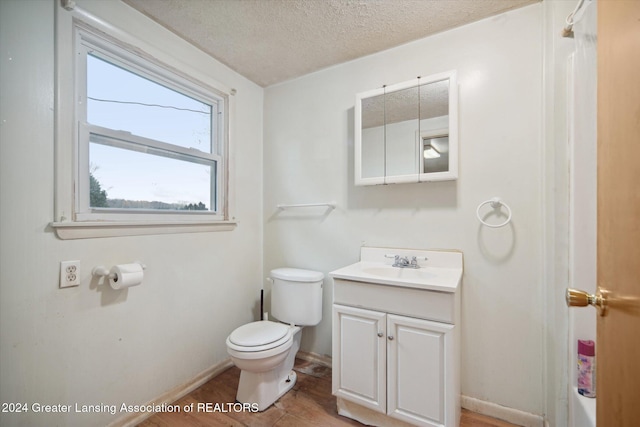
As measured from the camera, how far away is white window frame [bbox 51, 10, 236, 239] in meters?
1.25

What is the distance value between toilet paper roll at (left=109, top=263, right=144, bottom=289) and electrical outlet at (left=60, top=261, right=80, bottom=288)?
0.13 m

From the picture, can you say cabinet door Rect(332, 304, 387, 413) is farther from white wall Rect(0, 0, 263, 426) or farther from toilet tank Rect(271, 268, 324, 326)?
white wall Rect(0, 0, 263, 426)

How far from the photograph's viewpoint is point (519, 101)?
5.03ft

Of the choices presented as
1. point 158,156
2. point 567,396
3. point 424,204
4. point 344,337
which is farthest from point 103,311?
point 567,396

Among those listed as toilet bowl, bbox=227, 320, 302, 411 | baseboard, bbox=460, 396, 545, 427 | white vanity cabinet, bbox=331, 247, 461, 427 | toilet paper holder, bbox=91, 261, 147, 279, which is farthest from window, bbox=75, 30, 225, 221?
baseboard, bbox=460, 396, 545, 427

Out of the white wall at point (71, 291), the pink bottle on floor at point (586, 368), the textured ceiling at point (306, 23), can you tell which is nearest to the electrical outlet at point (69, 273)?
the white wall at point (71, 291)

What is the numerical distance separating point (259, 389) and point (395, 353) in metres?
0.86

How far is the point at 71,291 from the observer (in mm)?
1283

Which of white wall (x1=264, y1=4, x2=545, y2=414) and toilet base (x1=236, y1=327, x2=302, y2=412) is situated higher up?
white wall (x1=264, y1=4, x2=545, y2=414)

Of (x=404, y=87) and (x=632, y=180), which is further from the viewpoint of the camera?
(x=404, y=87)

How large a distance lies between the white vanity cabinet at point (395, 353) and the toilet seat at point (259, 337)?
345mm

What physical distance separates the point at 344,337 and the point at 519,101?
5.55 ft

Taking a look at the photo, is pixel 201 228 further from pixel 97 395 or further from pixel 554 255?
pixel 554 255

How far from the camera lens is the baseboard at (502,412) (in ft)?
4.79
